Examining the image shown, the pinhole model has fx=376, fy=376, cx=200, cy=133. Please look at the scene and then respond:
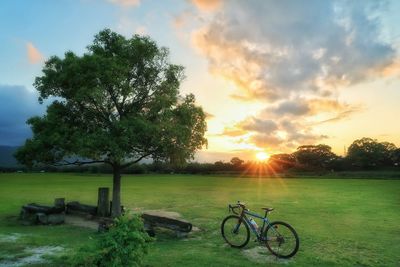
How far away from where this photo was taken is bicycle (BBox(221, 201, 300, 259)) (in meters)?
13.4

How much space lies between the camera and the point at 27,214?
74.7 feet

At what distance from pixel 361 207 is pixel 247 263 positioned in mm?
20063

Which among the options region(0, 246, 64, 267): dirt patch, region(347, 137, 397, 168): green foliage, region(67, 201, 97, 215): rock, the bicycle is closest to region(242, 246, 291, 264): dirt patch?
the bicycle

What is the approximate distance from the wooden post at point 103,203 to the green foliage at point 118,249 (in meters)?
14.3

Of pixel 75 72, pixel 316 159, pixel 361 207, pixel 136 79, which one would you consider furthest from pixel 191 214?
pixel 316 159

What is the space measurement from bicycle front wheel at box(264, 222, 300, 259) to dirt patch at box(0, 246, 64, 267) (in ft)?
26.6

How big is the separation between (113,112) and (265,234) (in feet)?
42.5

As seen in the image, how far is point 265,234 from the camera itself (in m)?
14.0

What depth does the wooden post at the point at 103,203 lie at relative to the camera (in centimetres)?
2388

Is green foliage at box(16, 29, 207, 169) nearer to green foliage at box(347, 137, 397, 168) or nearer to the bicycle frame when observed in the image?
the bicycle frame

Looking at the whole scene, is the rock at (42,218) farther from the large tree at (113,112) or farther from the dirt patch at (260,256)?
the dirt patch at (260,256)

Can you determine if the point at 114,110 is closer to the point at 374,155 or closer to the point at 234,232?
the point at 234,232

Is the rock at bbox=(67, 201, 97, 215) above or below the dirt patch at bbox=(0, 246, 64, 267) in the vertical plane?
above

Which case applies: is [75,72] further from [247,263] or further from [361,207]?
[361,207]
